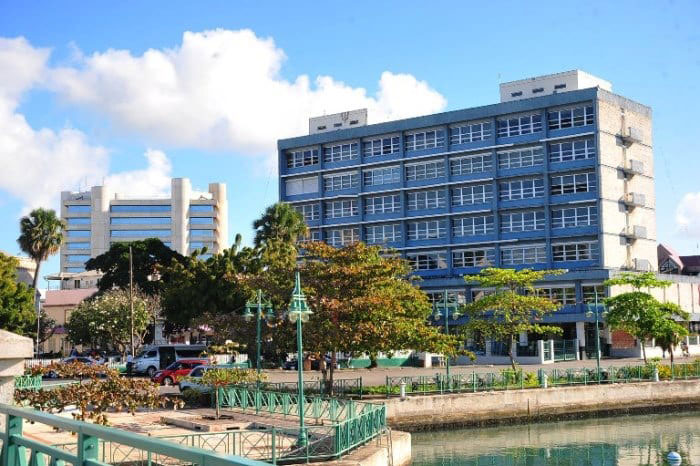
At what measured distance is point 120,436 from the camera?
538cm

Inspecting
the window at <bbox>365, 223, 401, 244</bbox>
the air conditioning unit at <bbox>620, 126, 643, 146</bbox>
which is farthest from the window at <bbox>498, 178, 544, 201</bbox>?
the window at <bbox>365, 223, 401, 244</bbox>

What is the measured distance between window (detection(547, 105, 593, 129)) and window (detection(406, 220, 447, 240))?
13754mm

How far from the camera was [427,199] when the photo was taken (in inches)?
3219

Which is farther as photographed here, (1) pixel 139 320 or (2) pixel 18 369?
(1) pixel 139 320

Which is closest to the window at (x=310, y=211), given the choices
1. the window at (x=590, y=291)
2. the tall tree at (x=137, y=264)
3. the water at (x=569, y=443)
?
the tall tree at (x=137, y=264)

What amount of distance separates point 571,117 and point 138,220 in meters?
102

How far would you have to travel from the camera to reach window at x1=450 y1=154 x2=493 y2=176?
77.9m

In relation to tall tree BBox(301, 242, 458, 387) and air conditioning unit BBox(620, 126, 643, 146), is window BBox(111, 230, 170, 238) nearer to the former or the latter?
air conditioning unit BBox(620, 126, 643, 146)

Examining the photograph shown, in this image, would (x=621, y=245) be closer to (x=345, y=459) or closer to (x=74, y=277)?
(x=345, y=459)

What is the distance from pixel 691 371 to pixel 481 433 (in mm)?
16491

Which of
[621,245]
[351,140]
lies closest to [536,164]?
[621,245]

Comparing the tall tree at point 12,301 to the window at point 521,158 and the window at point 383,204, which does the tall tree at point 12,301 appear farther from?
the window at point 521,158

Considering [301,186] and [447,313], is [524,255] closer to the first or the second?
[447,313]

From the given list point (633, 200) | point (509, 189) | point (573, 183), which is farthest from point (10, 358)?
point (633, 200)
